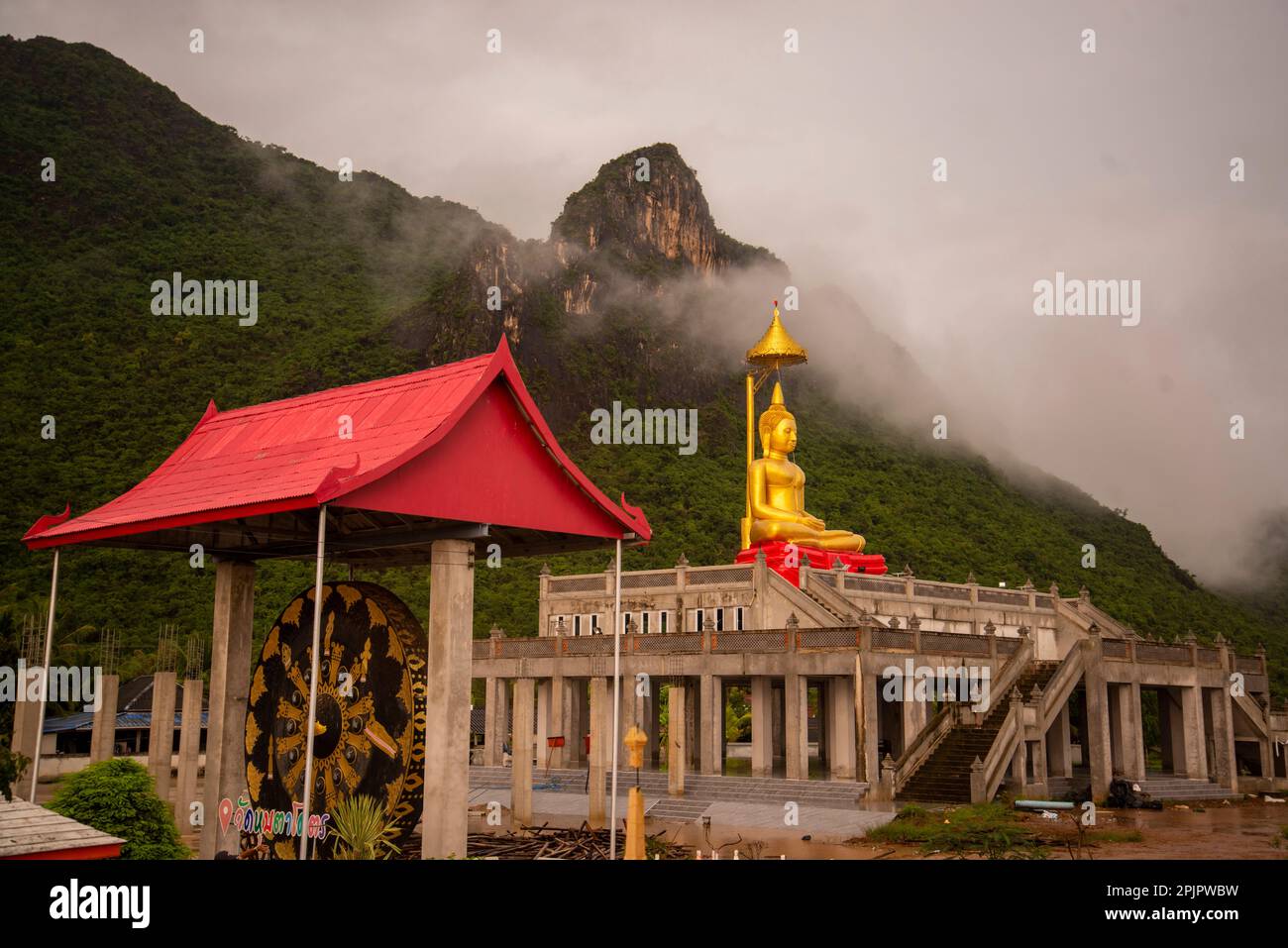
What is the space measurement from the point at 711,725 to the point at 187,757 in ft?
52.5

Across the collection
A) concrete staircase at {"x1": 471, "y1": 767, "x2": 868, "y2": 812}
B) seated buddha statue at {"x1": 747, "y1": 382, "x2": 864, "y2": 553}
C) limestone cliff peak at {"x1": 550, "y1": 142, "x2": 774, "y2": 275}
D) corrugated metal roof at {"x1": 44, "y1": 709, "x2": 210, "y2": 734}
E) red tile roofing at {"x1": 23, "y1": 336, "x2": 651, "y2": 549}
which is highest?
limestone cliff peak at {"x1": 550, "y1": 142, "x2": 774, "y2": 275}

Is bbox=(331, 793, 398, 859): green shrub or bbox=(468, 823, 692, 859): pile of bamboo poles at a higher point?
bbox=(331, 793, 398, 859): green shrub

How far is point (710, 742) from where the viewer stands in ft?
127

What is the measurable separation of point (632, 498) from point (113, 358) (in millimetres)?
36350

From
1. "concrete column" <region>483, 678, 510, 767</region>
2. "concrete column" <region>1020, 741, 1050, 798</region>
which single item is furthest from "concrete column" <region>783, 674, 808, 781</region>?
"concrete column" <region>483, 678, 510, 767</region>

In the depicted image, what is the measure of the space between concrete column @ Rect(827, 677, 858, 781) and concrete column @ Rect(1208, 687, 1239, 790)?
14.1 metres

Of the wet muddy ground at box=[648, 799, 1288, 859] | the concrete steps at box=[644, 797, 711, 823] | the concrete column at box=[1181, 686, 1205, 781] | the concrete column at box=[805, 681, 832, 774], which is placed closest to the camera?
the wet muddy ground at box=[648, 799, 1288, 859]

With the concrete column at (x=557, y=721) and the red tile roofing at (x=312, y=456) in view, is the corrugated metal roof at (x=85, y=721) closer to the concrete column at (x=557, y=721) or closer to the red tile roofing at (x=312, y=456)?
the concrete column at (x=557, y=721)

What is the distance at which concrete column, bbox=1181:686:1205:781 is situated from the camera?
42.0 m

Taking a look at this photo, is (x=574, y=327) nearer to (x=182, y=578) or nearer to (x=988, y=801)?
(x=182, y=578)

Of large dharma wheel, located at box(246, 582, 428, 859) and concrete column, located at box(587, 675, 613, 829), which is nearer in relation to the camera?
large dharma wheel, located at box(246, 582, 428, 859)

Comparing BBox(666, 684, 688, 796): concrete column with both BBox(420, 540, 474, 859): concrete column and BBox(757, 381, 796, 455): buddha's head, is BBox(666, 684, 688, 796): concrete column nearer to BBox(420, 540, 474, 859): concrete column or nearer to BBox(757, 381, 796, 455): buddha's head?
BBox(757, 381, 796, 455): buddha's head

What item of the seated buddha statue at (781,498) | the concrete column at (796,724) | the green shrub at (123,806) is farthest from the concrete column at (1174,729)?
the green shrub at (123,806)
